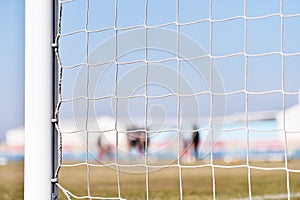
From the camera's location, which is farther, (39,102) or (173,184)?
(173,184)

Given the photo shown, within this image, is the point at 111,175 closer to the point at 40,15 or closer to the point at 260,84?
the point at 260,84

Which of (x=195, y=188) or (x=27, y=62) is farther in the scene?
(x=195, y=188)

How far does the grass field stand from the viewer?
5.92 meters

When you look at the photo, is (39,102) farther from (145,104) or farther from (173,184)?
(173,184)

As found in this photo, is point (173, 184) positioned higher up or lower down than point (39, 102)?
lower down

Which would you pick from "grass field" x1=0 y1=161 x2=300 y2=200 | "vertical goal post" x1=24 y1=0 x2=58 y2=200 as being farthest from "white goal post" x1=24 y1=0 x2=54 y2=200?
"grass field" x1=0 y1=161 x2=300 y2=200

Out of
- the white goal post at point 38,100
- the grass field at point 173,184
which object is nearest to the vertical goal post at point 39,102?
the white goal post at point 38,100

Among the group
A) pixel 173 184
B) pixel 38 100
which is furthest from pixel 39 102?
pixel 173 184

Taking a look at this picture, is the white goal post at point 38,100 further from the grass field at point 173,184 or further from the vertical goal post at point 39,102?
the grass field at point 173,184

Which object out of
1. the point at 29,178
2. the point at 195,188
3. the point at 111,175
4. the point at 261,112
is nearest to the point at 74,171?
the point at 111,175

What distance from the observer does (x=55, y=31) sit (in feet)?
2.97

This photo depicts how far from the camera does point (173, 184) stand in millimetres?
6871

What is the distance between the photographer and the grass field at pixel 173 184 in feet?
19.4

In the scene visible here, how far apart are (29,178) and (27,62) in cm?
19
